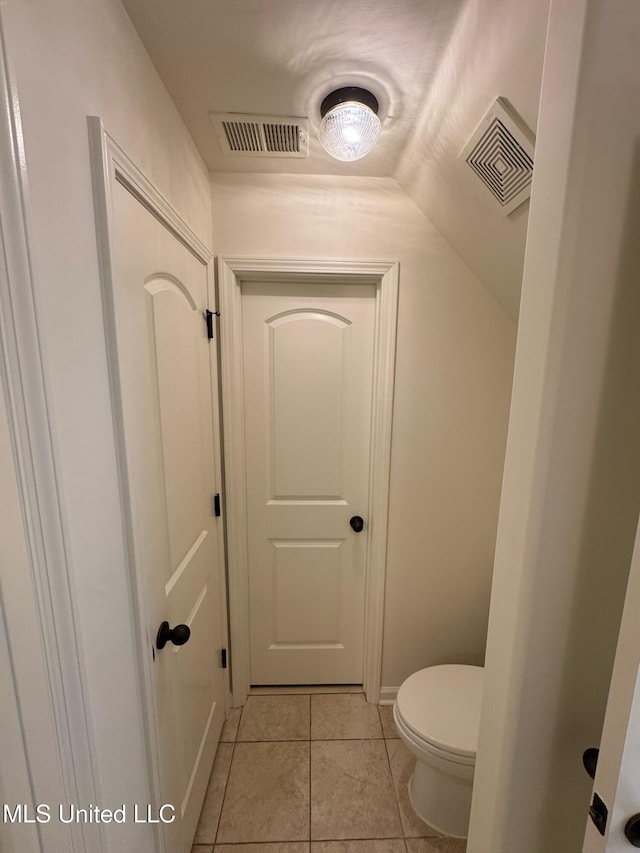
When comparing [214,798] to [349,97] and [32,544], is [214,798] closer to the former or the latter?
[32,544]

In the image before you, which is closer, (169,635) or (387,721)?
(169,635)

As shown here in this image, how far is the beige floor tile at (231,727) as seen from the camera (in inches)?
61.4

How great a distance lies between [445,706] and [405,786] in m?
0.44

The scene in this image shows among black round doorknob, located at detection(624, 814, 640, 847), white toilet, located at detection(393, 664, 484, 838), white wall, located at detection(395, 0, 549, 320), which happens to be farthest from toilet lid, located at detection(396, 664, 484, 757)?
white wall, located at detection(395, 0, 549, 320)

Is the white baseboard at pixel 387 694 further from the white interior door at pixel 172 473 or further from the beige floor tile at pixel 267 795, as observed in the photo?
the white interior door at pixel 172 473

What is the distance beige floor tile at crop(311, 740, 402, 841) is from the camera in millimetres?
1237

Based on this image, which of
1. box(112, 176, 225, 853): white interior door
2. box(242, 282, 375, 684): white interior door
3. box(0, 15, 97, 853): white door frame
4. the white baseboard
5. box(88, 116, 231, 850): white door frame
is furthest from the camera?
the white baseboard

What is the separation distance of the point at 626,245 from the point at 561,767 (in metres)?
0.96

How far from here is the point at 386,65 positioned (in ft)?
2.96

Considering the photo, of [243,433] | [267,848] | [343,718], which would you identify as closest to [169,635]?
[243,433]

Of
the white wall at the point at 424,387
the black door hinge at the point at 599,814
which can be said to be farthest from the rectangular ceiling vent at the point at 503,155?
the black door hinge at the point at 599,814

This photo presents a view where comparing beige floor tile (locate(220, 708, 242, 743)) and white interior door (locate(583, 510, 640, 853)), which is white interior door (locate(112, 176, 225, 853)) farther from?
white interior door (locate(583, 510, 640, 853))

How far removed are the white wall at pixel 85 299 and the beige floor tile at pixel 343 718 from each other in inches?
37.4

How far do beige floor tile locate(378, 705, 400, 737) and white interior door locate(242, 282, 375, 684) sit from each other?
17 centimetres
